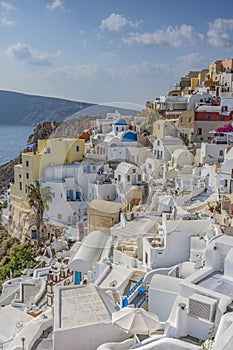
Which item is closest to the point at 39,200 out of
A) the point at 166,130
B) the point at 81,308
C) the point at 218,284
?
the point at 166,130

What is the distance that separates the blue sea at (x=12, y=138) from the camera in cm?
5678

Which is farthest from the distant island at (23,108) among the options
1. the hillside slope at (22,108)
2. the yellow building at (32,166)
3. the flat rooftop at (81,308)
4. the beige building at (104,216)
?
the flat rooftop at (81,308)

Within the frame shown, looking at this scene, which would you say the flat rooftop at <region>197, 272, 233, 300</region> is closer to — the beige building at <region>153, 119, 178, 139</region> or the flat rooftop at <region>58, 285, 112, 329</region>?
the flat rooftop at <region>58, 285, 112, 329</region>

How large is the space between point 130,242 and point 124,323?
5.75 metres

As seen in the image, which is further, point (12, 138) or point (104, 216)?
point (12, 138)

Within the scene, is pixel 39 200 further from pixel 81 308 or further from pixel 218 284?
pixel 218 284

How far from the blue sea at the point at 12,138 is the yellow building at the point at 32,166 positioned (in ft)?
95.1

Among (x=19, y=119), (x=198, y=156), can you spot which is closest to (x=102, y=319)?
(x=198, y=156)

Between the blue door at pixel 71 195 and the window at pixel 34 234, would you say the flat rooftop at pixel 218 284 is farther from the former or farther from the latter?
the window at pixel 34 234

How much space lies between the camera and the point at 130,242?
11.6 m

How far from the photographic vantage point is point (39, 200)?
2069 centimetres

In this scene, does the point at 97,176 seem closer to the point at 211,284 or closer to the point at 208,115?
the point at 208,115

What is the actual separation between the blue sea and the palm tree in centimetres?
3259

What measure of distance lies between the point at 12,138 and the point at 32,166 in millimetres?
53011
